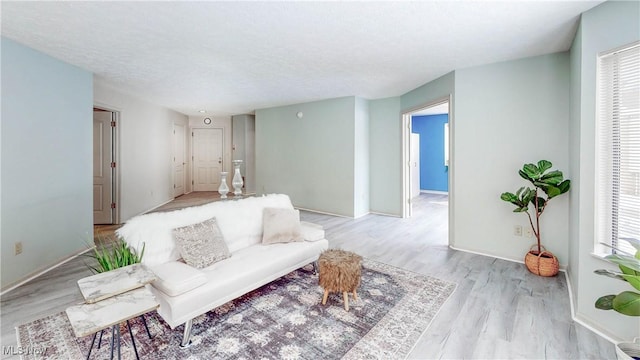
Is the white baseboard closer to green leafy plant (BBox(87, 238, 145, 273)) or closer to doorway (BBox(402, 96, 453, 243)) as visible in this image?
green leafy plant (BBox(87, 238, 145, 273))

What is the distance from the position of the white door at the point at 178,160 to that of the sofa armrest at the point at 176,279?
6.07m

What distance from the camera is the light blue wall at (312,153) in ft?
17.8

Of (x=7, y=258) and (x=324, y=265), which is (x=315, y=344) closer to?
(x=324, y=265)

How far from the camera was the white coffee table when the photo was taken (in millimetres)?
1321

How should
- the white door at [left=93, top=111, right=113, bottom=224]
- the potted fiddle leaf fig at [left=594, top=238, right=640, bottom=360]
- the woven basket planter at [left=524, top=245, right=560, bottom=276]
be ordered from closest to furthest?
the potted fiddle leaf fig at [left=594, top=238, right=640, bottom=360] → the woven basket planter at [left=524, top=245, right=560, bottom=276] → the white door at [left=93, top=111, right=113, bottom=224]

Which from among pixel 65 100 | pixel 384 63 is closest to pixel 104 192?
pixel 65 100

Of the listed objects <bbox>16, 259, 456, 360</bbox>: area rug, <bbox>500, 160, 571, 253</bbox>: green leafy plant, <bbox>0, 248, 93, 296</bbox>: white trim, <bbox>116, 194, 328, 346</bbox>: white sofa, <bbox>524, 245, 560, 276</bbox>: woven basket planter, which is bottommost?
<bbox>16, 259, 456, 360</bbox>: area rug

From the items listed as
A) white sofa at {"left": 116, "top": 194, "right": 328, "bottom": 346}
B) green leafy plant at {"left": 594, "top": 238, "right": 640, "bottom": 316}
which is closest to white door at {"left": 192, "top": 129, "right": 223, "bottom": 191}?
white sofa at {"left": 116, "top": 194, "right": 328, "bottom": 346}

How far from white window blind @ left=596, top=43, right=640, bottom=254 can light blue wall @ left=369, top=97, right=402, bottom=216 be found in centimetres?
330

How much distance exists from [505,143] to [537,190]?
25.6 inches

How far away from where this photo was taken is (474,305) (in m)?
2.30

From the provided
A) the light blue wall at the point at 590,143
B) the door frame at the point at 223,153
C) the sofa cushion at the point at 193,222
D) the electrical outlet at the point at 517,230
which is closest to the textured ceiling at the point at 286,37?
the light blue wall at the point at 590,143

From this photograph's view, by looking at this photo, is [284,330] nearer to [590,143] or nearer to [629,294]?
[629,294]

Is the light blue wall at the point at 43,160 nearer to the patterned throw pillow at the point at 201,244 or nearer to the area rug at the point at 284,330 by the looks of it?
the area rug at the point at 284,330
